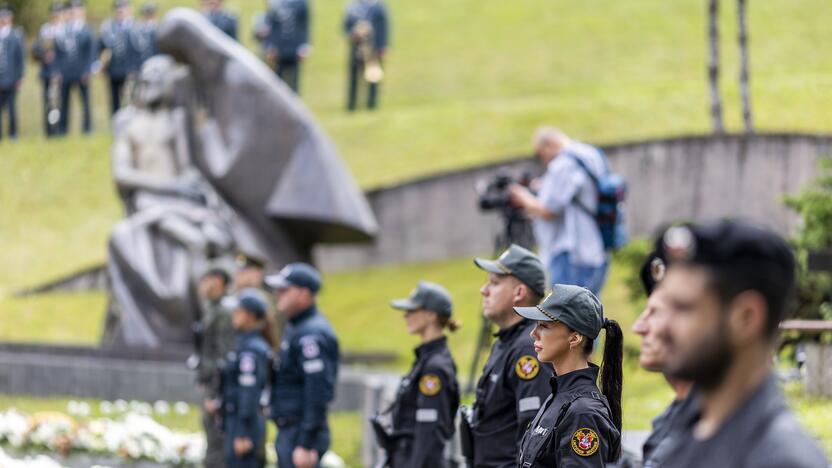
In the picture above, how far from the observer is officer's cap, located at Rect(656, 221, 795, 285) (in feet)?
8.01

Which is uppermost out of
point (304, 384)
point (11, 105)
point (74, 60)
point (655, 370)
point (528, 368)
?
point (655, 370)

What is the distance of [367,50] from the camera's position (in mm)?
27469

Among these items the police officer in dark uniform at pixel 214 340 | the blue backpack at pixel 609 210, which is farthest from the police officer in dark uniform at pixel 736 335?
the police officer in dark uniform at pixel 214 340

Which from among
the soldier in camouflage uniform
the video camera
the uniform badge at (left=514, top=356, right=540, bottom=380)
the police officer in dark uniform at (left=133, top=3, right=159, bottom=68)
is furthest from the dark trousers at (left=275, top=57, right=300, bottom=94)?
the uniform badge at (left=514, top=356, right=540, bottom=380)

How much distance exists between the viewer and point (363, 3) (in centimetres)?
2731

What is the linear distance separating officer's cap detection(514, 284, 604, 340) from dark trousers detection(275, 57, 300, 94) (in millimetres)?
23199

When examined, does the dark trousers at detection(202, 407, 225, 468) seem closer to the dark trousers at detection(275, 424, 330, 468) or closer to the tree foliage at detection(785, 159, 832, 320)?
the dark trousers at detection(275, 424, 330, 468)

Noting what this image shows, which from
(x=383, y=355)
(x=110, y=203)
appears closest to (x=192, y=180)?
(x=383, y=355)

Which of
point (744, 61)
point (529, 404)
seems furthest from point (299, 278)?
point (744, 61)

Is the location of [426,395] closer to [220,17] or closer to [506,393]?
[506,393]

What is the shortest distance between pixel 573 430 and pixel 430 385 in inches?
78.1

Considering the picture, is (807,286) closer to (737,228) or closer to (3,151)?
(737,228)

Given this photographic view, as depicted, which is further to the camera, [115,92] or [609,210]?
[115,92]

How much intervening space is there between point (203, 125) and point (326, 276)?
5593 millimetres
